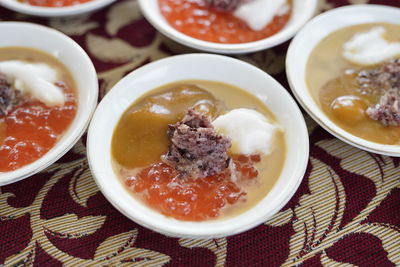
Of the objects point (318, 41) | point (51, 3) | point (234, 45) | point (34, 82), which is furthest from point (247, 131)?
point (51, 3)

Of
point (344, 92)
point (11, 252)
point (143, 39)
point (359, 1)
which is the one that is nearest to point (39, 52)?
point (143, 39)

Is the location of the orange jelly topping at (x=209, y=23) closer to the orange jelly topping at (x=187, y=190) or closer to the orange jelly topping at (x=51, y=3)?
the orange jelly topping at (x=51, y=3)

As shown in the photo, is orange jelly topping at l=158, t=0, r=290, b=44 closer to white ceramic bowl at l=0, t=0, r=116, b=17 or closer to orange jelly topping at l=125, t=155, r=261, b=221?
white ceramic bowl at l=0, t=0, r=116, b=17

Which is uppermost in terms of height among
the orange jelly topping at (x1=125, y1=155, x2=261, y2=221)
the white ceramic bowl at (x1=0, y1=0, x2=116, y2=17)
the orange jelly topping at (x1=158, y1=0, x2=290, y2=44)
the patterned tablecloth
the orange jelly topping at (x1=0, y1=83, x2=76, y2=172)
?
the white ceramic bowl at (x1=0, y1=0, x2=116, y2=17)

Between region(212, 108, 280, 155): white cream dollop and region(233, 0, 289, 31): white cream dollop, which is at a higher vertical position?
region(233, 0, 289, 31): white cream dollop

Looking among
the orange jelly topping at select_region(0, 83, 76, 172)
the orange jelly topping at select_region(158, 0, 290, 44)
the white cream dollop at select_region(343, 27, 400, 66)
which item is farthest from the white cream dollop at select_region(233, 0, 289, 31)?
the orange jelly topping at select_region(0, 83, 76, 172)

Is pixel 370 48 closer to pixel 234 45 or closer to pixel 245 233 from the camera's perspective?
pixel 234 45
